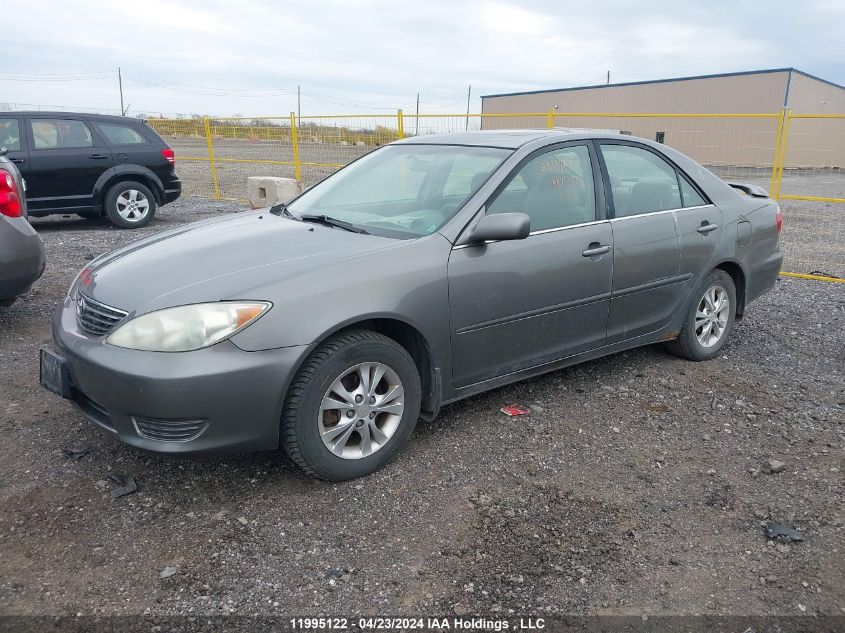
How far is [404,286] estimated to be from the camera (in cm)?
327

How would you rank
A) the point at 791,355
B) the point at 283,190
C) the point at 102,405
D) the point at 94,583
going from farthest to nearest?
the point at 283,190 → the point at 791,355 → the point at 102,405 → the point at 94,583

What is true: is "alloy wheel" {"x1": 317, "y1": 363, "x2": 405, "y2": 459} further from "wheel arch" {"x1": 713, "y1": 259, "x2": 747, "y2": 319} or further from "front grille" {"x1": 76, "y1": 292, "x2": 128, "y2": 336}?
"wheel arch" {"x1": 713, "y1": 259, "x2": 747, "y2": 319}

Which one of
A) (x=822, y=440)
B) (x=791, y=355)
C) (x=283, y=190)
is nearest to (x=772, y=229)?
(x=791, y=355)

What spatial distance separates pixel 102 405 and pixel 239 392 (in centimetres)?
64

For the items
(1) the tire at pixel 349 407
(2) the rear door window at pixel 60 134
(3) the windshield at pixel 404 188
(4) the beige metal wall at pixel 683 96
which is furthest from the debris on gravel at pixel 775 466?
(4) the beige metal wall at pixel 683 96

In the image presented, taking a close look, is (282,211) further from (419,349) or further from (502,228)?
(502,228)

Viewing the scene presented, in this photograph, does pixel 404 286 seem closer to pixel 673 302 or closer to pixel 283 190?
pixel 673 302

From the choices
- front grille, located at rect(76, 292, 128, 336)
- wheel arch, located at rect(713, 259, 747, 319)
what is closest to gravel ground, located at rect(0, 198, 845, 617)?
front grille, located at rect(76, 292, 128, 336)

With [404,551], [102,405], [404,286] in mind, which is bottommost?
[404,551]

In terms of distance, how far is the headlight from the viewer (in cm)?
286

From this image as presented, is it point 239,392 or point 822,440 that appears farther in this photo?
point 822,440

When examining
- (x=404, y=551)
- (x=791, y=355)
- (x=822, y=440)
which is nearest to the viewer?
(x=404, y=551)

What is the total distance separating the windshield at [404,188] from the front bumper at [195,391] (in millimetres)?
1080

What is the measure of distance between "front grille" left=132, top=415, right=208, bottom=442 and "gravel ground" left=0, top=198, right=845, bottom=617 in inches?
14.3
